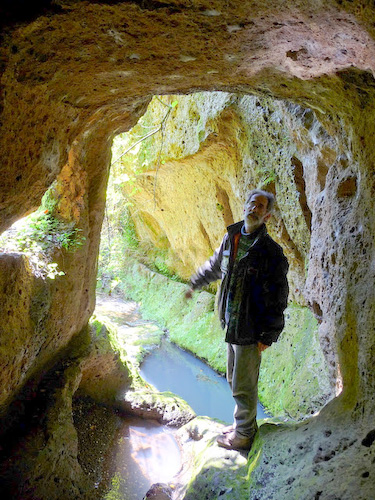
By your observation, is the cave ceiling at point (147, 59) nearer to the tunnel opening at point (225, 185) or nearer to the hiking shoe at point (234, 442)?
the tunnel opening at point (225, 185)

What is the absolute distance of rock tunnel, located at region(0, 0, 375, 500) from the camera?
144cm

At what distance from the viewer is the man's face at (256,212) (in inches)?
114

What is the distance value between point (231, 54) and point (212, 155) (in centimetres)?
521

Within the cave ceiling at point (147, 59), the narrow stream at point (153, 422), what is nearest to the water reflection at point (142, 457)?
the narrow stream at point (153, 422)

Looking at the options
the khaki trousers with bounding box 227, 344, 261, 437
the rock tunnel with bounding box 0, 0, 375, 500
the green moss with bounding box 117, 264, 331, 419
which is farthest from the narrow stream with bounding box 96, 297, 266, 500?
the khaki trousers with bounding box 227, 344, 261, 437

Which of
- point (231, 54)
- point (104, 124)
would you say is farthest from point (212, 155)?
point (231, 54)

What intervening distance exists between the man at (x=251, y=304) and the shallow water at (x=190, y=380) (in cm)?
301

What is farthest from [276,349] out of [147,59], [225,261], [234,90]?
[147,59]

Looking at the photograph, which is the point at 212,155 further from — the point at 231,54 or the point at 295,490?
the point at 295,490

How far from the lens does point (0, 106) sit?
1.50m

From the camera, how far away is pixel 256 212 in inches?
114

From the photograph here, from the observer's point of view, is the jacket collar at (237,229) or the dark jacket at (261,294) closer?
the dark jacket at (261,294)

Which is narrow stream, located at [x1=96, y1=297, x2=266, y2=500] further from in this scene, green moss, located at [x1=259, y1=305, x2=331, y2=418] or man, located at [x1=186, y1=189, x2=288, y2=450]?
man, located at [x1=186, y1=189, x2=288, y2=450]

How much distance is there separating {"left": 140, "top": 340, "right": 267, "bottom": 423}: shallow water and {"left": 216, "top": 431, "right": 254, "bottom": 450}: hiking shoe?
8.84 feet
